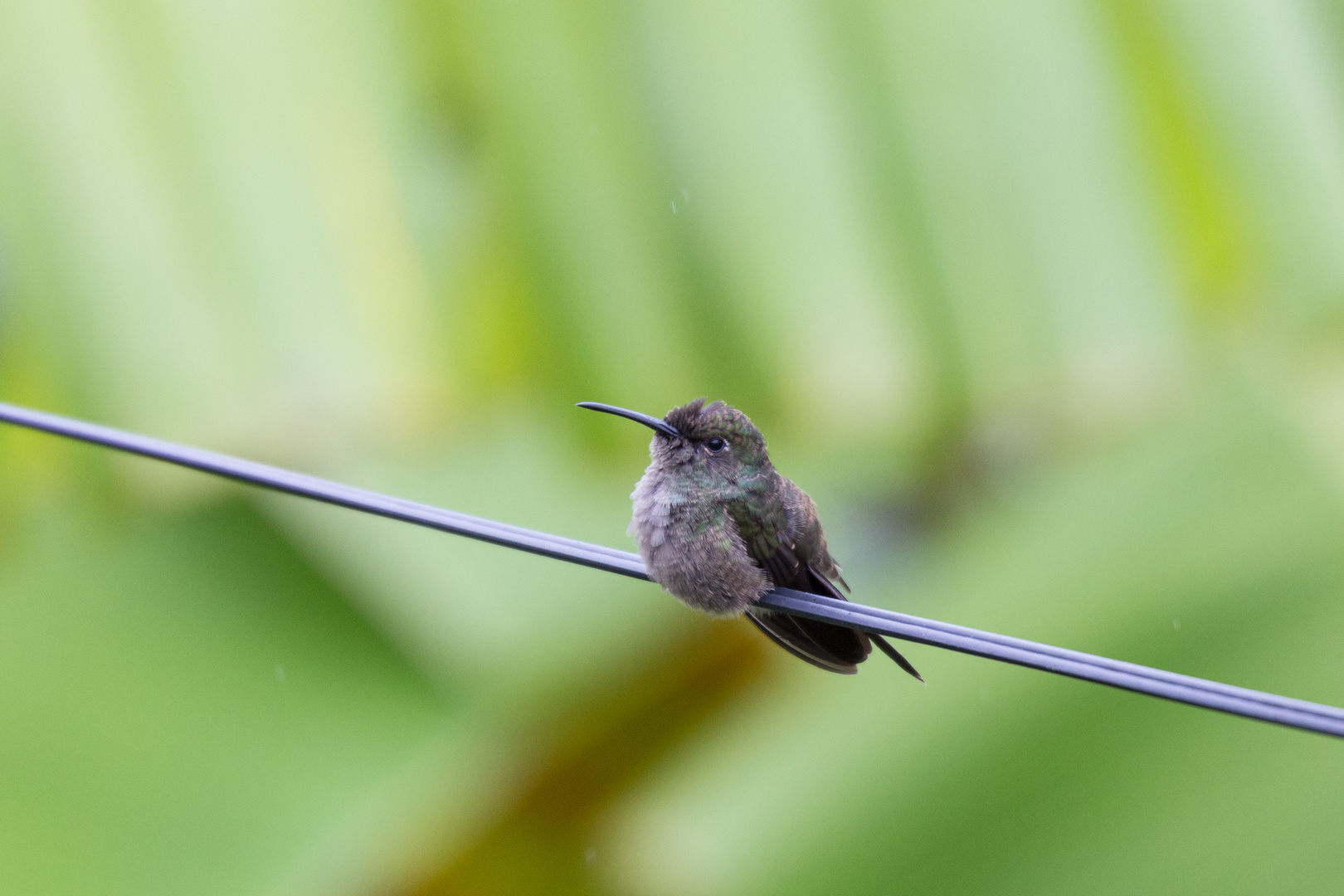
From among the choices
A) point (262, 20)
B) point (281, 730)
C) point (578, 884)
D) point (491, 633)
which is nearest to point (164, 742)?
point (281, 730)

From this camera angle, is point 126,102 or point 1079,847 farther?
point 126,102

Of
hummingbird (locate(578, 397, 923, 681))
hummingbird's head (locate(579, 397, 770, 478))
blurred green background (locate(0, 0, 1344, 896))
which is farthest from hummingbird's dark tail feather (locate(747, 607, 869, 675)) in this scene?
blurred green background (locate(0, 0, 1344, 896))

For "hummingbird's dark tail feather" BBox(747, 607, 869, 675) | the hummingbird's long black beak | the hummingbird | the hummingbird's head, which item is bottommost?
"hummingbird's dark tail feather" BBox(747, 607, 869, 675)

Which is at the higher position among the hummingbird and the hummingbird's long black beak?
the hummingbird's long black beak

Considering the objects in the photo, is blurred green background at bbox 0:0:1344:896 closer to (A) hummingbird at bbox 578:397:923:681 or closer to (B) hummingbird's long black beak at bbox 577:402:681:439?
(A) hummingbird at bbox 578:397:923:681

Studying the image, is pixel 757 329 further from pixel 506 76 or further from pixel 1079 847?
pixel 1079 847

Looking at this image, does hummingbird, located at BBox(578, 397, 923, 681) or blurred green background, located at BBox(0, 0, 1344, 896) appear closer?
hummingbird, located at BBox(578, 397, 923, 681)

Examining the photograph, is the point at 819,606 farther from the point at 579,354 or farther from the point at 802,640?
the point at 579,354
